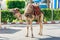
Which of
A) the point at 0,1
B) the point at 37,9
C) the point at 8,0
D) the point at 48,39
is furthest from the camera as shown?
the point at 0,1

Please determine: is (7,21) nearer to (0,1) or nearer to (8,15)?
(8,15)

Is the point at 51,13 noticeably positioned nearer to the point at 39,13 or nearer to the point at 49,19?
the point at 49,19

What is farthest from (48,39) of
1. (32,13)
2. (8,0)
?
(8,0)

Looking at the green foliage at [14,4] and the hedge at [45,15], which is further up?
the green foliage at [14,4]

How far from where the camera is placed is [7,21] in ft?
89.5

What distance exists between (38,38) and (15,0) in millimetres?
19644

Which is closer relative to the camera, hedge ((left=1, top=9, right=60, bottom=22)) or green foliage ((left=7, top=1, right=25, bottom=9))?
hedge ((left=1, top=9, right=60, bottom=22))

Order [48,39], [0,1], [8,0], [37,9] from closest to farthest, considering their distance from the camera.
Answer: [48,39], [37,9], [8,0], [0,1]

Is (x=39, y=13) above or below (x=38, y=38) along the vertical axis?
above

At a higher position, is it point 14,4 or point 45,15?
point 14,4

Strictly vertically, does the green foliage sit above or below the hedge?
above

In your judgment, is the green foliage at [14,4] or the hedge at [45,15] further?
the green foliage at [14,4]

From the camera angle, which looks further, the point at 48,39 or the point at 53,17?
the point at 53,17

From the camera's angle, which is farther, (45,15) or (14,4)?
(14,4)
